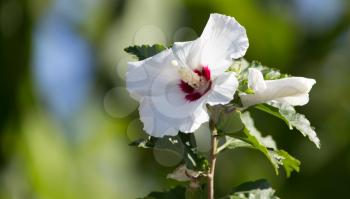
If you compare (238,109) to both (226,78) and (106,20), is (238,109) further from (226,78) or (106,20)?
(106,20)

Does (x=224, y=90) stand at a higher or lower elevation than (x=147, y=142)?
higher

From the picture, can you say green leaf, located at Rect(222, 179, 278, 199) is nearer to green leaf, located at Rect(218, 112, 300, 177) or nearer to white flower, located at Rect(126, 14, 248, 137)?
green leaf, located at Rect(218, 112, 300, 177)

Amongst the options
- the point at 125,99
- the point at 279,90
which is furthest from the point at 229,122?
the point at 125,99

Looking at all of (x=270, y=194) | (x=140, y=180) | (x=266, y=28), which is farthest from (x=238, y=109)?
(x=266, y=28)

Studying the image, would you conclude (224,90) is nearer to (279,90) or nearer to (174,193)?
(279,90)

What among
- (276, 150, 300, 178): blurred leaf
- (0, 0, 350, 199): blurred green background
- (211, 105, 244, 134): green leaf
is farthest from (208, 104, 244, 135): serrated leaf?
(0, 0, 350, 199): blurred green background
